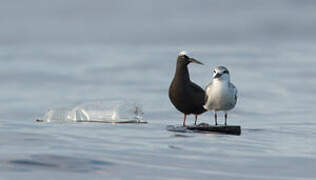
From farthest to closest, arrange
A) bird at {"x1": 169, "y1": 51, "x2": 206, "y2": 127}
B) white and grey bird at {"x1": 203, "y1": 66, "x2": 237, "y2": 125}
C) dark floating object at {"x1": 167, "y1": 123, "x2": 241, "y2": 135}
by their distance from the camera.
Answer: bird at {"x1": 169, "y1": 51, "x2": 206, "y2": 127}, dark floating object at {"x1": 167, "y1": 123, "x2": 241, "y2": 135}, white and grey bird at {"x1": 203, "y1": 66, "x2": 237, "y2": 125}

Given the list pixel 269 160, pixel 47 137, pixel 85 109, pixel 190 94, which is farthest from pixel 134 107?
pixel 269 160

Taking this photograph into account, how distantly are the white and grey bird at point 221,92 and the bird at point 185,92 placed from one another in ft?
→ 3.34

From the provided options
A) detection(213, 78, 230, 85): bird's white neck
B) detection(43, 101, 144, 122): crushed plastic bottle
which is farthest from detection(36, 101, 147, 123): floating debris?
detection(213, 78, 230, 85): bird's white neck

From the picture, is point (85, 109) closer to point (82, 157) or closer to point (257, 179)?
point (82, 157)

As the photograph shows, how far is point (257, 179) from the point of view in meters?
16.3

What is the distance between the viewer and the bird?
25.4 m

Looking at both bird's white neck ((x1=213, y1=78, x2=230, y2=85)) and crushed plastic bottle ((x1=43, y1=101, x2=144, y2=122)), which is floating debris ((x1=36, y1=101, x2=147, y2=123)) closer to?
crushed plastic bottle ((x1=43, y1=101, x2=144, y2=122))

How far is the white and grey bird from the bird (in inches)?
40.1

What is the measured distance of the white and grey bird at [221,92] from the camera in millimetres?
24094

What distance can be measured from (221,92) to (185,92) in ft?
5.25

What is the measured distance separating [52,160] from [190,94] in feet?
26.9

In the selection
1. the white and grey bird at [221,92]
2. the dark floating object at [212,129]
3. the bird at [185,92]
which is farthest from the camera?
the bird at [185,92]

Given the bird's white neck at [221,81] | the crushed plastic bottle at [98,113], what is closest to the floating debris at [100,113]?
the crushed plastic bottle at [98,113]

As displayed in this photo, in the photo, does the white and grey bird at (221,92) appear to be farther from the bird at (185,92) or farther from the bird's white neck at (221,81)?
the bird at (185,92)
